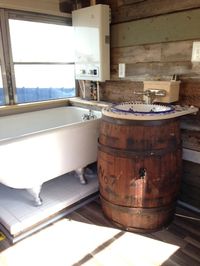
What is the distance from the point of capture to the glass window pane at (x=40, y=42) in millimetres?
2451

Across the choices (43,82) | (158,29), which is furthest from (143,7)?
(43,82)

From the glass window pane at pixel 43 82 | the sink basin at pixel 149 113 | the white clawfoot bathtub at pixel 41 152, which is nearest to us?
the sink basin at pixel 149 113

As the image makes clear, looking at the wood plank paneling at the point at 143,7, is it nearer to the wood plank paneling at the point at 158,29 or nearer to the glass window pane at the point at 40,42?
the wood plank paneling at the point at 158,29

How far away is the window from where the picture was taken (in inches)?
96.0

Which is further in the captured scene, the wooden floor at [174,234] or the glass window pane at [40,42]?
the glass window pane at [40,42]

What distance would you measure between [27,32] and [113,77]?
1044mm

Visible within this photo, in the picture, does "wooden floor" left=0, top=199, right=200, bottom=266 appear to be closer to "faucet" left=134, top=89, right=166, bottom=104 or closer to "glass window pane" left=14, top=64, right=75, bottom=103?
"faucet" left=134, top=89, right=166, bottom=104

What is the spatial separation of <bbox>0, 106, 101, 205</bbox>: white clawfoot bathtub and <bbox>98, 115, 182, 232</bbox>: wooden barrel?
0.35 m

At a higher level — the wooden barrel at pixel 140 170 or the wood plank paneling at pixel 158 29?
the wood plank paneling at pixel 158 29

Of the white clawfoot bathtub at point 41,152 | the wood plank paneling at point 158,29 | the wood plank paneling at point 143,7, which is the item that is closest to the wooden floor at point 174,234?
the white clawfoot bathtub at point 41,152

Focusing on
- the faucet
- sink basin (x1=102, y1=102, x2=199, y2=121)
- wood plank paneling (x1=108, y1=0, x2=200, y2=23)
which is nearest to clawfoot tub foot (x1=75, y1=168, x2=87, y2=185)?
sink basin (x1=102, y1=102, x2=199, y2=121)

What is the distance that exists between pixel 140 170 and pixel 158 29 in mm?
1190

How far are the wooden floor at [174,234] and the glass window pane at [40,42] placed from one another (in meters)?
1.70

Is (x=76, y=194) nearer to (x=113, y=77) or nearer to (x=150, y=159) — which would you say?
(x=150, y=159)
